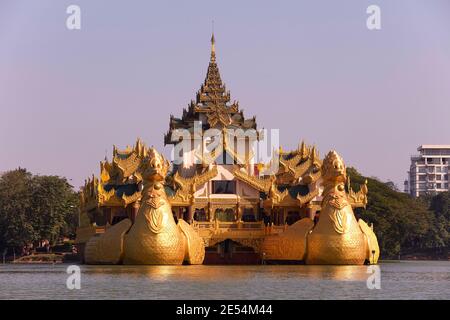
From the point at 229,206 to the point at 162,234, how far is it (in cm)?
1269

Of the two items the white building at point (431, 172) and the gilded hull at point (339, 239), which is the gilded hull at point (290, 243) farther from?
the white building at point (431, 172)

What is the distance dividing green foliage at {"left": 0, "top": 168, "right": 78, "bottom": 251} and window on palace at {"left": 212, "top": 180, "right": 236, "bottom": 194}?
24327 mm

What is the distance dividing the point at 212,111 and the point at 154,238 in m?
19.2

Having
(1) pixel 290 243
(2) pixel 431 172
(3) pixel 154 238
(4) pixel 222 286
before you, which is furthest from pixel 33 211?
(2) pixel 431 172

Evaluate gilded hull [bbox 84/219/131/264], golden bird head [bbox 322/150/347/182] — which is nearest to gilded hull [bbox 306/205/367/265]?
golden bird head [bbox 322/150/347/182]

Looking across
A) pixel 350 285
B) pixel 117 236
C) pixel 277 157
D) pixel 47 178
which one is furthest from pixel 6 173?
pixel 350 285

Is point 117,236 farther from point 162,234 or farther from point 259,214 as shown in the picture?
point 259,214

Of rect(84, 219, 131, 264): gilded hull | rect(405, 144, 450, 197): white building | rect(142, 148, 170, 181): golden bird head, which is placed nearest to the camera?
rect(142, 148, 170, 181): golden bird head

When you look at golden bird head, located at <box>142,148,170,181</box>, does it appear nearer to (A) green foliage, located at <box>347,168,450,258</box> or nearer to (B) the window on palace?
(B) the window on palace

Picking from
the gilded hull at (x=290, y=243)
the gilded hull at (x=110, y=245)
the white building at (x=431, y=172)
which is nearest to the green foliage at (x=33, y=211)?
the gilded hull at (x=110, y=245)

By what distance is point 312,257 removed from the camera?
55.0m

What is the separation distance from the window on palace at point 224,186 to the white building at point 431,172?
11353 cm

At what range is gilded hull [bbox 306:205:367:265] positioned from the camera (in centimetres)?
5353

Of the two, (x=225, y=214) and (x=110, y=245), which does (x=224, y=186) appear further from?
(x=110, y=245)
